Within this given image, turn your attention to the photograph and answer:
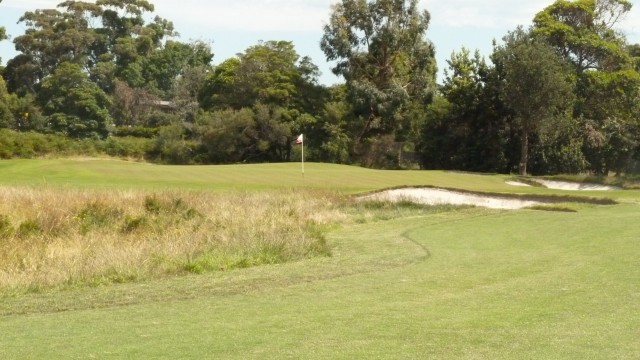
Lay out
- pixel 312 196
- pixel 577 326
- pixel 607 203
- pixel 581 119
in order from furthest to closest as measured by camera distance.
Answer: pixel 581 119 → pixel 607 203 → pixel 312 196 → pixel 577 326

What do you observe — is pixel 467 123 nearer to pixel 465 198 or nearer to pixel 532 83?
Answer: pixel 532 83

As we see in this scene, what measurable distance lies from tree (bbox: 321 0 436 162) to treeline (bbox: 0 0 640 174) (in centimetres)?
9

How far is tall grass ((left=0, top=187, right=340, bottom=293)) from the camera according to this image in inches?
562

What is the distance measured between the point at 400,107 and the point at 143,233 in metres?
42.8

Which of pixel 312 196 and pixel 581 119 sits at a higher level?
pixel 581 119

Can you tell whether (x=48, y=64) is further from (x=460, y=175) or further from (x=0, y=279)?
(x=0, y=279)

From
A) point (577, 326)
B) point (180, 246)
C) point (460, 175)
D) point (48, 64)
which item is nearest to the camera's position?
point (577, 326)

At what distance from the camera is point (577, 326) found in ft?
28.5

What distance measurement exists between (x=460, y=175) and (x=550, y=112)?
34.2ft

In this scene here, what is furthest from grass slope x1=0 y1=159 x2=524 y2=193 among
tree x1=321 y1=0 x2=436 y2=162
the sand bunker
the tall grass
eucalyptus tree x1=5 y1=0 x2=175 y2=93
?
eucalyptus tree x1=5 y1=0 x2=175 y2=93

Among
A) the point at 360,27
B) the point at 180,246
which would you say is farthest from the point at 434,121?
the point at 180,246

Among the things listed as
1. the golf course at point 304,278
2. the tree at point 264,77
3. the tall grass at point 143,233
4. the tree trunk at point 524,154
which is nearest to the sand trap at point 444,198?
the golf course at point 304,278

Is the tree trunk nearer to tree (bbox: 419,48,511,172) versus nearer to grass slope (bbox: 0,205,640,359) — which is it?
tree (bbox: 419,48,511,172)

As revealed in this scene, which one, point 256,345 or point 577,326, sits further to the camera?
point 577,326
